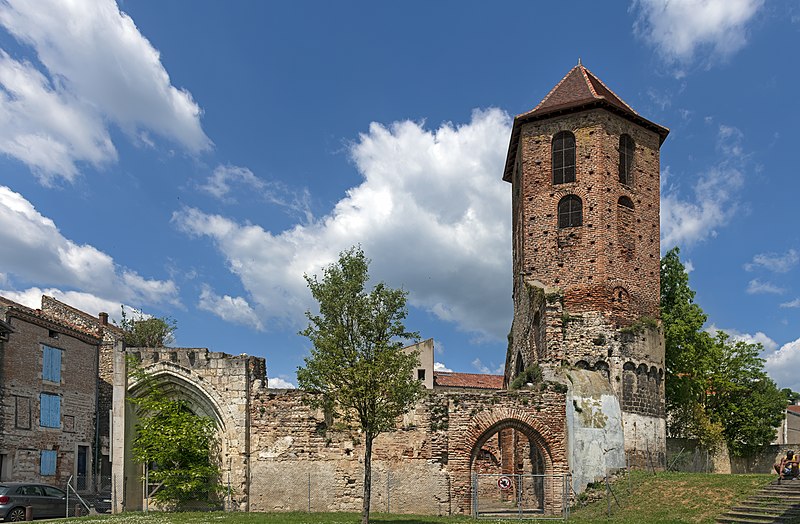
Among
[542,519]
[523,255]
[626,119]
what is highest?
[626,119]

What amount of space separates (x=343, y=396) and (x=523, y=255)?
15.9 meters

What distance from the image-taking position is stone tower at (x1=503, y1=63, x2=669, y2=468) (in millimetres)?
27797

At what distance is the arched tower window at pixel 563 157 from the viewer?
98.3ft

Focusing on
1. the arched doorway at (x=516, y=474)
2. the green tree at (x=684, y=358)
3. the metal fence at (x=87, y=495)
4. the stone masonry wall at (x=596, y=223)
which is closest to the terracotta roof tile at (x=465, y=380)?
the arched doorway at (x=516, y=474)

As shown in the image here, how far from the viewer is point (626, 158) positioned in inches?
1206

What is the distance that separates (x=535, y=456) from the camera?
2841 cm

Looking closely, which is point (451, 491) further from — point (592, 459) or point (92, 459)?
point (92, 459)

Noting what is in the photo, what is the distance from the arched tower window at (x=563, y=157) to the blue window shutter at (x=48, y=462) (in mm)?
23516

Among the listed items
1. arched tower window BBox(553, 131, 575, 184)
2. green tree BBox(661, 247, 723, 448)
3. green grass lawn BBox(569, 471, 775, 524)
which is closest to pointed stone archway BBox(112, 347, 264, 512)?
green grass lawn BBox(569, 471, 775, 524)

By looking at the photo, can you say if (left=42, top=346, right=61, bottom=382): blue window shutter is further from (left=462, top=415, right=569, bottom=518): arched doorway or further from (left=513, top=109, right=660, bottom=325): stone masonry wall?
(left=513, top=109, right=660, bottom=325): stone masonry wall

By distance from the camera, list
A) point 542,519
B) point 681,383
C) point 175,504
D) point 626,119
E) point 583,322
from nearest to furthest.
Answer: point 542,519 → point 175,504 → point 583,322 → point 626,119 → point 681,383

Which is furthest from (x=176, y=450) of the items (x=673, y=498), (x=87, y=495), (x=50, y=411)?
(x=673, y=498)

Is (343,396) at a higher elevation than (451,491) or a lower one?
higher

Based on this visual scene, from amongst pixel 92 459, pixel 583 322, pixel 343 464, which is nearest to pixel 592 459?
pixel 583 322
